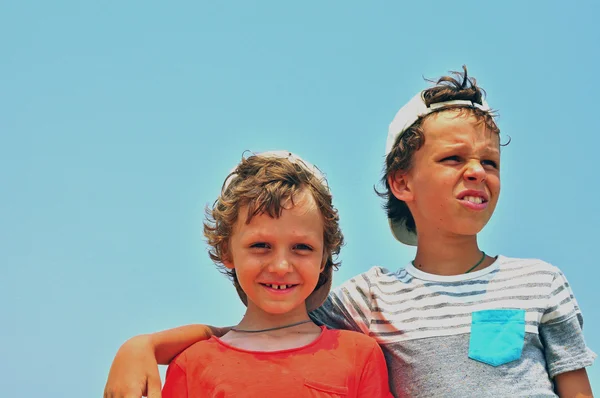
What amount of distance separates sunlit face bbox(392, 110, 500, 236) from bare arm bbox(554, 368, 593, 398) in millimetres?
944

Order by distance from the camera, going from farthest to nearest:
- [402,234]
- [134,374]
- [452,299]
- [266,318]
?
[402,234] < [452,299] < [266,318] < [134,374]

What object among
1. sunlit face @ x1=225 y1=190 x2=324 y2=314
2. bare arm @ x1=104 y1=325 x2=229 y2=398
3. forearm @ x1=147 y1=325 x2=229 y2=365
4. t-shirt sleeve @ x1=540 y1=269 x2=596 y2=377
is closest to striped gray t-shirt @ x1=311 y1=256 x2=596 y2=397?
t-shirt sleeve @ x1=540 y1=269 x2=596 y2=377

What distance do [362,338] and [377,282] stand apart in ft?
1.78

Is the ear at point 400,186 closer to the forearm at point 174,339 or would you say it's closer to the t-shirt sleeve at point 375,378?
the t-shirt sleeve at point 375,378

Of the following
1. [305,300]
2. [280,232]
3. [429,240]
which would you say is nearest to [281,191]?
[280,232]

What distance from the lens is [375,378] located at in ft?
12.3

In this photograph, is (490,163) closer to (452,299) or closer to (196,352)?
(452,299)

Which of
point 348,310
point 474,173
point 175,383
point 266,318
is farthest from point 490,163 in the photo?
point 175,383

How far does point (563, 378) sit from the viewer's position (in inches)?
152

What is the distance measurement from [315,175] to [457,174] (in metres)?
0.83

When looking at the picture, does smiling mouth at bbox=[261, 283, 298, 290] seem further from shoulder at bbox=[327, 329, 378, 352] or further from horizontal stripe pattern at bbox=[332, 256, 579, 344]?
horizontal stripe pattern at bbox=[332, 256, 579, 344]

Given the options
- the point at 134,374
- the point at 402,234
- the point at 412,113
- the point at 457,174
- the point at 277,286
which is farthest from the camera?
the point at 402,234

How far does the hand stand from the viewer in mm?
3510

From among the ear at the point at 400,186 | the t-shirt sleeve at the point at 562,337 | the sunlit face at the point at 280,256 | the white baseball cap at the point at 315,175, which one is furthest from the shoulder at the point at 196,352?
the t-shirt sleeve at the point at 562,337
